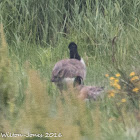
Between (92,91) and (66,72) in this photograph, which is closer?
(92,91)

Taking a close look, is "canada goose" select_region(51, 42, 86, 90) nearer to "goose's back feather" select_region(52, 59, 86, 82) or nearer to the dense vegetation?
"goose's back feather" select_region(52, 59, 86, 82)

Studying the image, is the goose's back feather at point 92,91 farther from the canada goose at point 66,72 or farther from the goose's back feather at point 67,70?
the goose's back feather at point 67,70

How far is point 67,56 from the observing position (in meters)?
10.2

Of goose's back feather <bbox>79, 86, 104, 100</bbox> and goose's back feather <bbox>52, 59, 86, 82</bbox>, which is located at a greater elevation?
goose's back feather <bbox>79, 86, 104, 100</bbox>

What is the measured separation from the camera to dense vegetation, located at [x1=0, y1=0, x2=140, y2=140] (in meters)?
3.45

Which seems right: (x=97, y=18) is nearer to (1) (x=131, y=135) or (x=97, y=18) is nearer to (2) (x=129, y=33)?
(2) (x=129, y=33)

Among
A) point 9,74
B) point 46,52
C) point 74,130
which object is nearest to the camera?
point 74,130

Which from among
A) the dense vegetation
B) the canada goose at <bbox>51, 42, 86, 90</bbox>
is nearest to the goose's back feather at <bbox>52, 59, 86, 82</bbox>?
the canada goose at <bbox>51, 42, 86, 90</bbox>

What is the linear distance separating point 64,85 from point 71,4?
222 inches

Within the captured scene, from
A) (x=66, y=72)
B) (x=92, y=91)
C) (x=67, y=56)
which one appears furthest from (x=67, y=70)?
(x=67, y=56)

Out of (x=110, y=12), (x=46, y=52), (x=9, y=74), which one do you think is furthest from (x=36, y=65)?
(x=9, y=74)

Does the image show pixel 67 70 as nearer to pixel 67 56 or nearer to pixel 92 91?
pixel 92 91

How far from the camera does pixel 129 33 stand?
9.77 metres

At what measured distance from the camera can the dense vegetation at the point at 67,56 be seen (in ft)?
11.3
